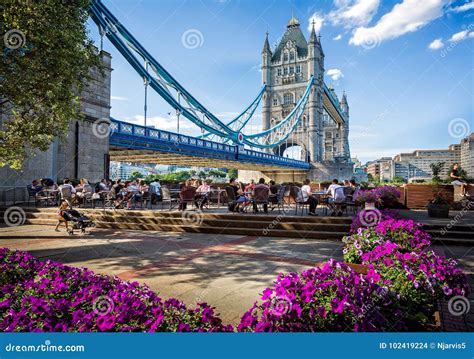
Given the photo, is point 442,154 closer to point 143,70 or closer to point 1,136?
point 143,70

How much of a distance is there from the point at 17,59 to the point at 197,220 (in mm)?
5251

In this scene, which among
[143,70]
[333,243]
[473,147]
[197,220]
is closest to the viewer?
[333,243]

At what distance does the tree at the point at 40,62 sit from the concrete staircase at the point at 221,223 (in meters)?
3.01

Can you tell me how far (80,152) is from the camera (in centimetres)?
1510

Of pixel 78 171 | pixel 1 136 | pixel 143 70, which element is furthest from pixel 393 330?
pixel 143 70

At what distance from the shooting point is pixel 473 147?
48.2 meters

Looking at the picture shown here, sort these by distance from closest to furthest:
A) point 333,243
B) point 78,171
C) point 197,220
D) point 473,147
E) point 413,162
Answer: point 333,243
point 197,220
point 78,171
point 473,147
point 413,162
